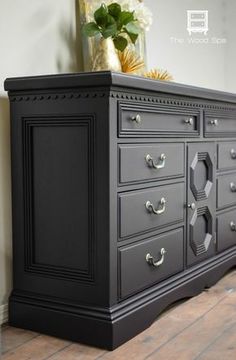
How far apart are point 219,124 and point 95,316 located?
1.22 meters

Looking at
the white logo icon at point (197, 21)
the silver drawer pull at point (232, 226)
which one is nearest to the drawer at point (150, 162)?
the silver drawer pull at point (232, 226)

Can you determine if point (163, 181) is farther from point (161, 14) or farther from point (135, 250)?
point (161, 14)

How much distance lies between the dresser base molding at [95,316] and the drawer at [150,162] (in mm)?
422

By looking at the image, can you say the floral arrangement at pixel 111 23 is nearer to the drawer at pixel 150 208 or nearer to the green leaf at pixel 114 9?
the green leaf at pixel 114 9

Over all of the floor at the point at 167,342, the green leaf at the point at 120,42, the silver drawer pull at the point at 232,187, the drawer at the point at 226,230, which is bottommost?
the floor at the point at 167,342

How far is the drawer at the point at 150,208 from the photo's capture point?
5.82ft

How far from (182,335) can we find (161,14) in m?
2.01

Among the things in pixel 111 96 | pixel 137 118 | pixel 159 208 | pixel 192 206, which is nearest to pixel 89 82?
pixel 111 96

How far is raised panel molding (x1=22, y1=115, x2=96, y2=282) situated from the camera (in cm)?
172

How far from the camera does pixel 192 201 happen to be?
7.43ft

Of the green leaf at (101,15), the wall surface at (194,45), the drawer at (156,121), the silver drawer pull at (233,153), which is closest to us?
the drawer at (156,121)

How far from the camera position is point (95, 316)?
1.71 meters

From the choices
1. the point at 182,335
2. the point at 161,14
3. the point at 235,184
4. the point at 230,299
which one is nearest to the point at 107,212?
the point at 182,335

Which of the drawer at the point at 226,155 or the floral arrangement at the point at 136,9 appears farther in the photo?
the drawer at the point at 226,155
